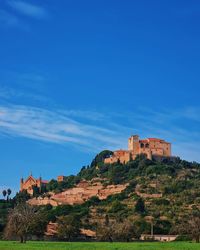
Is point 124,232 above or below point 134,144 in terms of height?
below

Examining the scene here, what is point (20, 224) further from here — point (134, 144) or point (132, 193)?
point (134, 144)

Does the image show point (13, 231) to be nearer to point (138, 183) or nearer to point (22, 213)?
point (22, 213)

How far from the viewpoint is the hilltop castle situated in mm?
155625

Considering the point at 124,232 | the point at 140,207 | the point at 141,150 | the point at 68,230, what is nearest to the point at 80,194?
the point at 141,150

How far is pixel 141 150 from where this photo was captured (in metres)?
156

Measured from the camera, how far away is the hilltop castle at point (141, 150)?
156 metres

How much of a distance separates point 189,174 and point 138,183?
15.5 metres

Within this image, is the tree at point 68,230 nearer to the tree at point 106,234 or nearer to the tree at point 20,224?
the tree at point 106,234

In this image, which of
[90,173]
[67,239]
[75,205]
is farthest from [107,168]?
[67,239]

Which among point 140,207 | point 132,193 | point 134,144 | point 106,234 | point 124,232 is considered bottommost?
point 106,234

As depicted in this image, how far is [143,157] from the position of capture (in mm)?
153375

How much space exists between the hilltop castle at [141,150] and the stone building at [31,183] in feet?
73.0

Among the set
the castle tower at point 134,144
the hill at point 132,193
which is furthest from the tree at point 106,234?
the castle tower at point 134,144

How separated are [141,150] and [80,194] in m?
26.0
